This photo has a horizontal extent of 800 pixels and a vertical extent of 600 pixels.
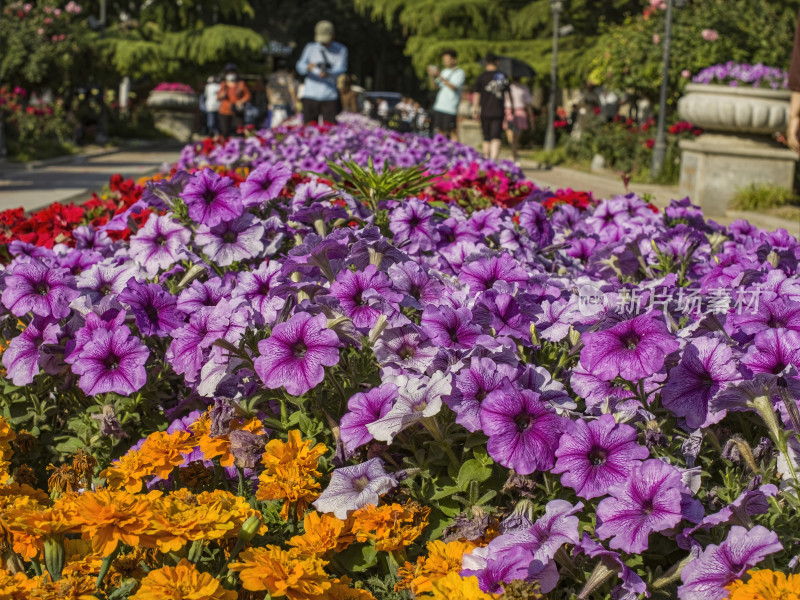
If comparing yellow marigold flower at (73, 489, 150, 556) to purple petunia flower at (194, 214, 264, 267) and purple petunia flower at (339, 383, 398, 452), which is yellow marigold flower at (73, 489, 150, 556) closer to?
purple petunia flower at (339, 383, 398, 452)

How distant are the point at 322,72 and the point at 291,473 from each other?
11.6m

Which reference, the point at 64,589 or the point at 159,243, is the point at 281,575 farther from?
the point at 159,243

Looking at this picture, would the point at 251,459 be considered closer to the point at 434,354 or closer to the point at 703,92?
the point at 434,354

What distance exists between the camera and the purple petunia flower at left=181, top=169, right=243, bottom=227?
299 centimetres

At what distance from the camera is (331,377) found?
212 cm

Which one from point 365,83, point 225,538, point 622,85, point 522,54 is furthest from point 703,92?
point 365,83

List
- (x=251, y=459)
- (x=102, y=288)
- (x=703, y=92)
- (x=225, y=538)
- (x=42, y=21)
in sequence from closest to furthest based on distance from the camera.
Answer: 1. (x=225, y=538)
2. (x=251, y=459)
3. (x=102, y=288)
4. (x=703, y=92)
5. (x=42, y=21)

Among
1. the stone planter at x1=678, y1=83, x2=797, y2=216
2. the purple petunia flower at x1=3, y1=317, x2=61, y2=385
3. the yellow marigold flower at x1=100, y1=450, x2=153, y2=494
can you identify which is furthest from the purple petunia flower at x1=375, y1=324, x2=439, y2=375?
the stone planter at x1=678, y1=83, x2=797, y2=216

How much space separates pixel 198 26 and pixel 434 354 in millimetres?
38542

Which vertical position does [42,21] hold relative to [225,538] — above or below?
above

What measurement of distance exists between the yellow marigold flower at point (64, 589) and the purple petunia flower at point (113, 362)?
763 mm

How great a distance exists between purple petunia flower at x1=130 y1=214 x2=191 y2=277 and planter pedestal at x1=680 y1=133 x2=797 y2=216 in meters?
8.68

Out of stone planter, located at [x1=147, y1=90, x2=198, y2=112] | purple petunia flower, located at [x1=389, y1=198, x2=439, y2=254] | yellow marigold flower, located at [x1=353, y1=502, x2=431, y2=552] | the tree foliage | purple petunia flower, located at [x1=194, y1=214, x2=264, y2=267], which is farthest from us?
stone planter, located at [x1=147, y1=90, x2=198, y2=112]

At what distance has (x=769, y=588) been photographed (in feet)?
4.73
